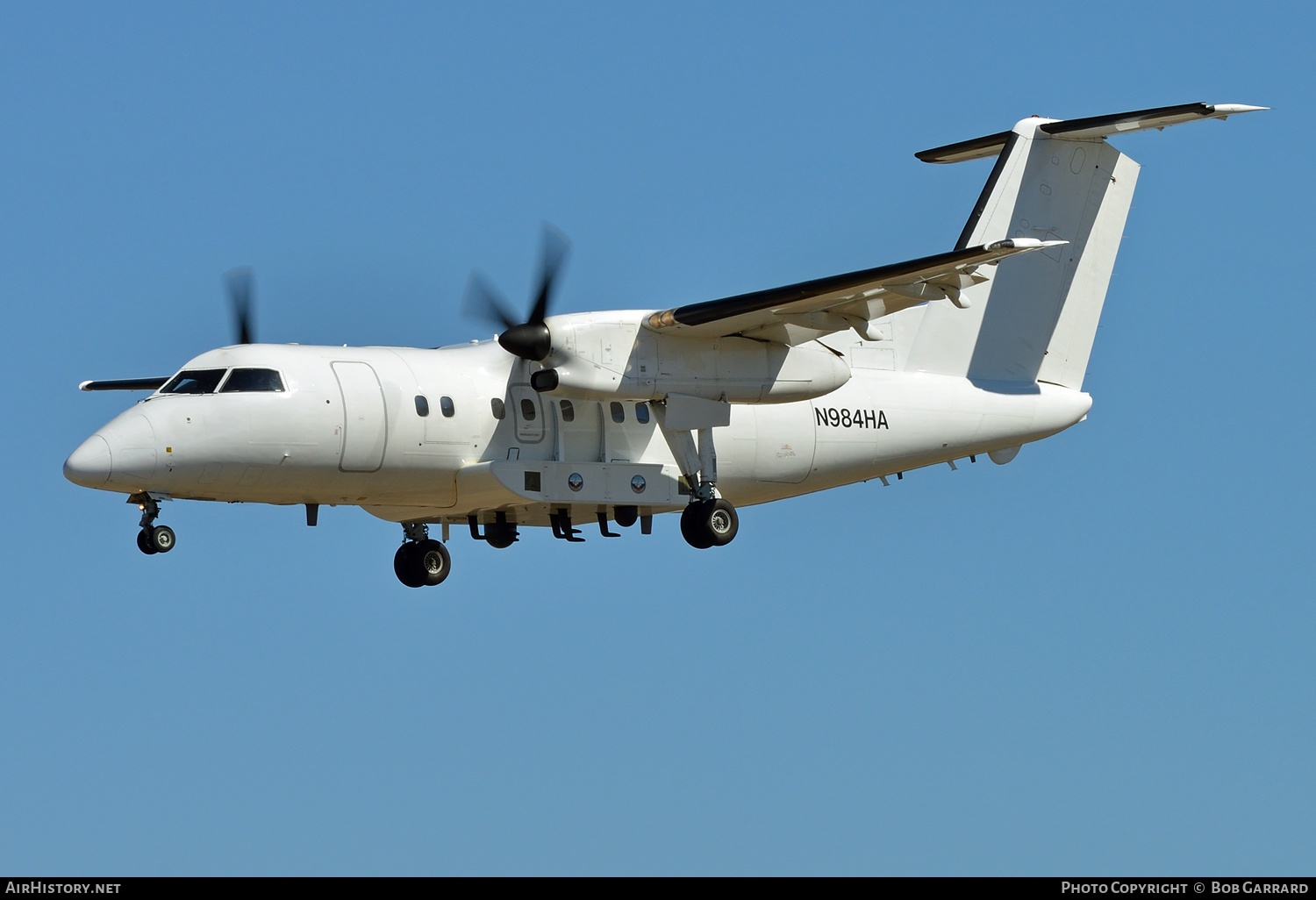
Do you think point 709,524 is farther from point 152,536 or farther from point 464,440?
point 152,536

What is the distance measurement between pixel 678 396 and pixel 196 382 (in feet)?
16.0

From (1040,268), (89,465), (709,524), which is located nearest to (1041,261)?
(1040,268)

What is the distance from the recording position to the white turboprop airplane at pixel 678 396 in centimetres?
1659

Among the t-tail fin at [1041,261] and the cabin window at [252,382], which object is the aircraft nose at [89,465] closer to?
the cabin window at [252,382]

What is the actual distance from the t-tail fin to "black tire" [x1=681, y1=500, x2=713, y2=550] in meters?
3.86

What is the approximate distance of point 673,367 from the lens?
1838 centimetres

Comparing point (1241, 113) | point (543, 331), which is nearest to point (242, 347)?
point (543, 331)

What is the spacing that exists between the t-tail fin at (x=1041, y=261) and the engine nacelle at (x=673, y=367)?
2.55m

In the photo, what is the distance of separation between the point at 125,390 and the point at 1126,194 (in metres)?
12.4

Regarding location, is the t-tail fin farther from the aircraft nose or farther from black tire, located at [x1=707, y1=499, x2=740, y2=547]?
the aircraft nose

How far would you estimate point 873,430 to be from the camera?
2027cm

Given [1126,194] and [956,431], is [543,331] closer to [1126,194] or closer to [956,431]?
[956,431]

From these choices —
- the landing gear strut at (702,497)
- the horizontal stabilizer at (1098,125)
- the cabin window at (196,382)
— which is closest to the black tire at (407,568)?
the landing gear strut at (702,497)

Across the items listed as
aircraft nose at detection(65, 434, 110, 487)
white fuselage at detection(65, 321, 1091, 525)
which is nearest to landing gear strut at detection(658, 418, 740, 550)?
white fuselage at detection(65, 321, 1091, 525)
